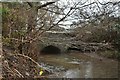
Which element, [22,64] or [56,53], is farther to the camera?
[56,53]

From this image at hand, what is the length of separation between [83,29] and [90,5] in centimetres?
47

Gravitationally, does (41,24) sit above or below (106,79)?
above

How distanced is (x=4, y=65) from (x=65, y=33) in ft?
8.30

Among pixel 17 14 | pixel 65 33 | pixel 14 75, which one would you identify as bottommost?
pixel 14 75

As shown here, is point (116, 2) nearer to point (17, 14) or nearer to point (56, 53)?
point (17, 14)

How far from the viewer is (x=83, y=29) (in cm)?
514

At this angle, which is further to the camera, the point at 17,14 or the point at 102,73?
the point at 102,73

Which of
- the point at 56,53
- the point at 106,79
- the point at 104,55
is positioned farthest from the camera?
the point at 56,53

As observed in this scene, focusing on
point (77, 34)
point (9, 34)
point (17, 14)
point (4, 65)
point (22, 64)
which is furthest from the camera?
point (77, 34)

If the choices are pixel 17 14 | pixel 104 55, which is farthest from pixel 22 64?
pixel 104 55

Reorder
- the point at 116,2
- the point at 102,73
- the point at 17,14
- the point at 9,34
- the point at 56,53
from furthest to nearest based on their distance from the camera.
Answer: the point at 56,53
the point at 102,73
the point at 116,2
the point at 17,14
the point at 9,34

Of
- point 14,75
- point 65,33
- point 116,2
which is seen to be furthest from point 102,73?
point 14,75

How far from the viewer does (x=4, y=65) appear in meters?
3.25

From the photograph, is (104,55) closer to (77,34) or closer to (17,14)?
(77,34)
